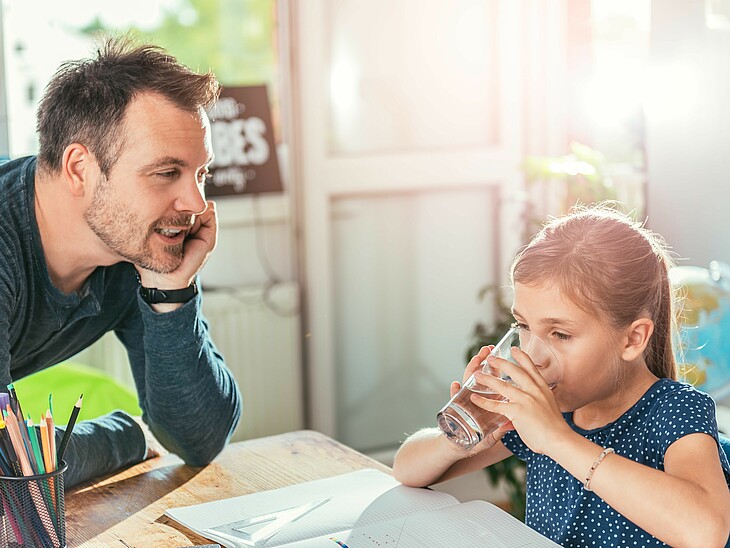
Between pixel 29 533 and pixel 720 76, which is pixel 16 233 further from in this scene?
pixel 720 76

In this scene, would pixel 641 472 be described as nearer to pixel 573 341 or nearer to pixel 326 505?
pixel 573 341

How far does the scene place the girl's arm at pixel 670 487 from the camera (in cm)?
115

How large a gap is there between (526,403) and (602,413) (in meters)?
0.21

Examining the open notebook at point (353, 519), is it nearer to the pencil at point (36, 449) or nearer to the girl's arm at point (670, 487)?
the girl's arm at point (670, 487)

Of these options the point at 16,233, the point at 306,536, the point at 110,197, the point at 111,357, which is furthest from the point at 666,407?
the point at 111,357

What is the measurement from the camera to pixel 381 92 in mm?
3281

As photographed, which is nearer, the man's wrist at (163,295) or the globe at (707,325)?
the man's wrist at (163,295)

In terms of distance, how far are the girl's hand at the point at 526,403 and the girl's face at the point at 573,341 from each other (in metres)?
0.07

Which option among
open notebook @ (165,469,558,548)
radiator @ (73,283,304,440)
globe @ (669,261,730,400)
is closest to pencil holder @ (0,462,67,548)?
open notebook @ (165,469,558,548)

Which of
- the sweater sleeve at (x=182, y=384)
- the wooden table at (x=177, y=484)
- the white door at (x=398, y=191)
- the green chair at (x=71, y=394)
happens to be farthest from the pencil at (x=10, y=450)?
the white door at (x=398, y=191)

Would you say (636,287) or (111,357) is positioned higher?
(636,287)

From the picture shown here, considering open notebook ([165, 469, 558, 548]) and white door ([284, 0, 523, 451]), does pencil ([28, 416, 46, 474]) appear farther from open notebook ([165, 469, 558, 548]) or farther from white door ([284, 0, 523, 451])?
white door ([284, 0, 523, 451])

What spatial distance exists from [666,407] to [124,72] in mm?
936

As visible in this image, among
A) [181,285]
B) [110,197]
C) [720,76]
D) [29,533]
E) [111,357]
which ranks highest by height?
[720,76]
